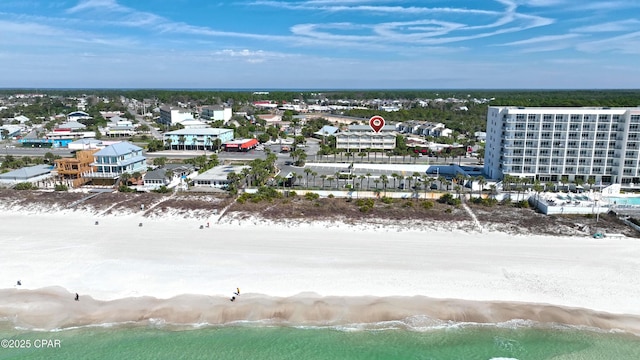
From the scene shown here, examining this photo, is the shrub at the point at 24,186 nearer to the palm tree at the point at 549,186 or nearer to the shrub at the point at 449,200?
the shrub at the point at 449,200

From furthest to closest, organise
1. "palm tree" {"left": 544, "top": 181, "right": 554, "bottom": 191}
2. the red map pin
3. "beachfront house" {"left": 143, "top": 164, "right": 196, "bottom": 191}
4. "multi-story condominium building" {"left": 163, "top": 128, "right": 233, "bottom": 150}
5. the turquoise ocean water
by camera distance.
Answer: "multi-story condominium building" {"left": 163, "top": 128, "right": 233, "bottom": 150}
the red map pin
"beachfront house" {"left": 143, "top": 164, "right": 196, "bottom": 191}
"palm tree" {"left": 544, "top": 181, "right": 554, "bottom": 191}
the turquoise ocean water

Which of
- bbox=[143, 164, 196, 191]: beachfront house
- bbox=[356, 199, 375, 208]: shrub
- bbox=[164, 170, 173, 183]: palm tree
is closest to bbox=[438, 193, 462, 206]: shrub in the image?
bbox=[356, 199, 375, 208]: shrub

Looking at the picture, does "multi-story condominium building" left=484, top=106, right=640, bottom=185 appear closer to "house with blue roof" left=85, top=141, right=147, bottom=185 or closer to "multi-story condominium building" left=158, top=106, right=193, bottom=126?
"house with blue roof" left=85, top=141, right=147, bottom=185

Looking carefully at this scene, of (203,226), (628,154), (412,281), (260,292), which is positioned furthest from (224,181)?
(628,154)

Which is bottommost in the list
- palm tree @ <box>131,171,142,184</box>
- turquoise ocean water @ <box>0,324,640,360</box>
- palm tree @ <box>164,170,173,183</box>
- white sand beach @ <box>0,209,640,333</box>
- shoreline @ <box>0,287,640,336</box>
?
turquoise ocean water @ <box>0,324,640,360</box>

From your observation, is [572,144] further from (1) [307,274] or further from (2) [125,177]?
(2) [125,177]

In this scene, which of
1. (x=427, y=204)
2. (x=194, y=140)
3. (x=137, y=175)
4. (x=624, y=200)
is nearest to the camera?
(x=427, y=204)

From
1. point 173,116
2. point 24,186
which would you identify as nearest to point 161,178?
point 24,186
